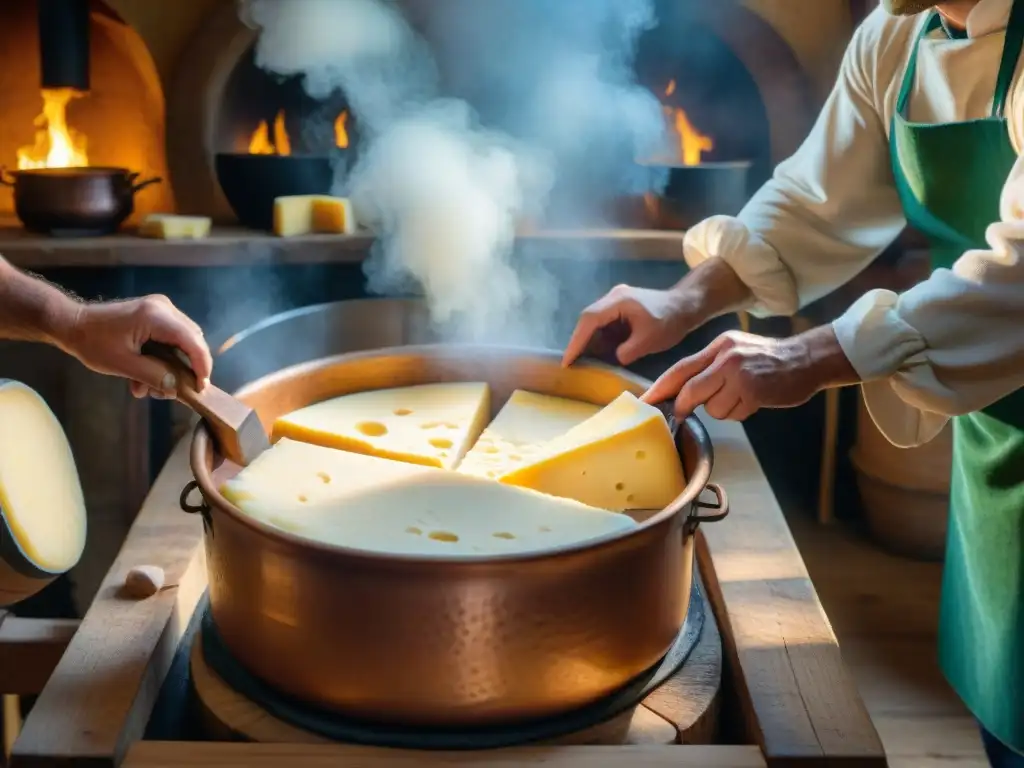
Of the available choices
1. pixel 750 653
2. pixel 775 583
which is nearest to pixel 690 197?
pixel 775 583

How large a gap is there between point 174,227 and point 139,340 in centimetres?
122

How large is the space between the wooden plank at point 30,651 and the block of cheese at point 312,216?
1.25m

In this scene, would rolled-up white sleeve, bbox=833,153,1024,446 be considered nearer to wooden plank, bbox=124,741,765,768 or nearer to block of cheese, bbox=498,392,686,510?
block of cheese, bbox=498,392,686,510

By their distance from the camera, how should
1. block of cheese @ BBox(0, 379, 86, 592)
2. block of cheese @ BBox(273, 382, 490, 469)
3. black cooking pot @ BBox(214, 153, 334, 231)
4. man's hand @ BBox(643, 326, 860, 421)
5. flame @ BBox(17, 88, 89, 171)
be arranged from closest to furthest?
man's hand @ BBox(643, 326, 860, 421) < block of cheese @ BBox(0, 379, 86, 592) < block of cheese @ BBox(273, 382, 490, 469) < black cooking pot @ BBox(214, 153, 334, 231) < flame @ BBox(17, 88, 89, 171)

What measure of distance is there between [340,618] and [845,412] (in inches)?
89.4

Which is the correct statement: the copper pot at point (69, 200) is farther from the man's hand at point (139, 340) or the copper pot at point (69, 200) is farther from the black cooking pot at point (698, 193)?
the black cooking pot at point (698, 193)

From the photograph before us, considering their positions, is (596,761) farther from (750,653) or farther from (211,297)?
(211,297)

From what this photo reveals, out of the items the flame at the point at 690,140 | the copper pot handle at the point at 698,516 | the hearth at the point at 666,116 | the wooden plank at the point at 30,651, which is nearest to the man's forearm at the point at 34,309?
the wooden plank at the point at 30,651

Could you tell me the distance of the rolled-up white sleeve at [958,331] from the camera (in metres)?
1.21

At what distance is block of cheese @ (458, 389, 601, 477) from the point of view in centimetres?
147

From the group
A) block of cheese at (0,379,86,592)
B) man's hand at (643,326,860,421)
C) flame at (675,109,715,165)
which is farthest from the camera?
flame at (675,109,715,165)

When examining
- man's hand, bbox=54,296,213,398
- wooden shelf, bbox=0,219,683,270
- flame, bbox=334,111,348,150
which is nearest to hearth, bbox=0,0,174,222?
wooden shelf, bbox=0,219,683,270

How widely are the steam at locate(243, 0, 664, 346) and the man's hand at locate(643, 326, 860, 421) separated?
99 cm

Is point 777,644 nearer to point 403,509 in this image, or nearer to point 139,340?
point 403,509
